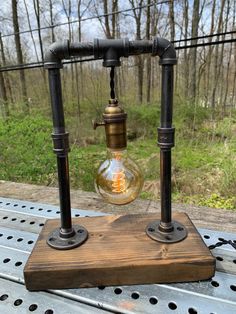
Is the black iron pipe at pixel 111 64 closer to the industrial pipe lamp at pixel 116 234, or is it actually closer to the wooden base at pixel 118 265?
the industrial pipe lamp at pixel 116 234

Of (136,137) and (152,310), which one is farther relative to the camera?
(136,137)

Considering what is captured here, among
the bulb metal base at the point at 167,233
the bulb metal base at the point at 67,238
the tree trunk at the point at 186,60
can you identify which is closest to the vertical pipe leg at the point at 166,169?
the bulb metal base at the point at 167,233

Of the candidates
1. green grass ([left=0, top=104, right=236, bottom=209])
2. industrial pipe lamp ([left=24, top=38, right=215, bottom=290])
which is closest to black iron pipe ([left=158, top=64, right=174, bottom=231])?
industrial pipe lamp ([left=24, top=38, right=215, bottom=290])

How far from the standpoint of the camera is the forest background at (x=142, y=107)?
2.05 m

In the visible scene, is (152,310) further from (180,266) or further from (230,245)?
(230,245)

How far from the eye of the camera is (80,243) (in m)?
0.50

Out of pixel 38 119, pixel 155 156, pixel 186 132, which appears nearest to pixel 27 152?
pixel 38 119

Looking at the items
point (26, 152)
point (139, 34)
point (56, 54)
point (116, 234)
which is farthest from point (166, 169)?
point (139, 34)

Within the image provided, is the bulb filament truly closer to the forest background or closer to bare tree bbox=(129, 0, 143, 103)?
the forest background

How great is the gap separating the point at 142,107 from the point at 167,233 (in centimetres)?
446

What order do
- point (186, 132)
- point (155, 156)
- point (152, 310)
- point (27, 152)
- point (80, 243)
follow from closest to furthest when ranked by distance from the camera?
point (152, 310) < point (80, 243) < point (27, 152) < point (155, 156) < point (186, 132)

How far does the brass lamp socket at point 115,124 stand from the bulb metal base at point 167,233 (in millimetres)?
203

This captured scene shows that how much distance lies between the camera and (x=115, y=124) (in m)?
0.46

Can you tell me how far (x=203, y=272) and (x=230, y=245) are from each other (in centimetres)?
13
